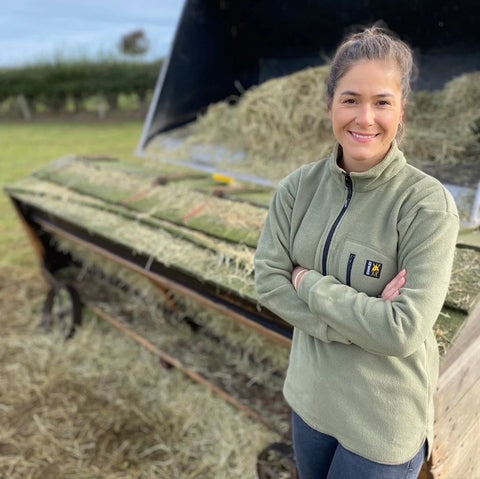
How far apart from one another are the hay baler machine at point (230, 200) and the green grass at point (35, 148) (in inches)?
69.7

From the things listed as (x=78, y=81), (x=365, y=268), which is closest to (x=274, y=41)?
(x=365, y=268)

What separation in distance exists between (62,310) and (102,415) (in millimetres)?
1201

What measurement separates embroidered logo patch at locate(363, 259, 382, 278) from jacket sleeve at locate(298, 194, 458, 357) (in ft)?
0.17

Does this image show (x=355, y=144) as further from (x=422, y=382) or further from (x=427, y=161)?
(x=427, y=161)

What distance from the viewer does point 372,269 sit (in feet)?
4.01

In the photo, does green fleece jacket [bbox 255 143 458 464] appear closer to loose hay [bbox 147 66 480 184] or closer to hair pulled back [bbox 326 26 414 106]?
hair pulled back [bbox 326 26 414 106]

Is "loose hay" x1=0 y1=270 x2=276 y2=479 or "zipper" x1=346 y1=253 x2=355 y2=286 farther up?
"zipper" x1=346 y1=253 x2=355 y2=286

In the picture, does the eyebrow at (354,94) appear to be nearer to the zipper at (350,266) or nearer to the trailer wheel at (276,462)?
the zipper at (350,266)

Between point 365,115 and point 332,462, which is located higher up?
point 365,115

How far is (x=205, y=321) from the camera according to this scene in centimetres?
334

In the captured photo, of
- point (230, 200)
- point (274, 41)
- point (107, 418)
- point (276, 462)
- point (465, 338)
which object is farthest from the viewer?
point (274, 41)

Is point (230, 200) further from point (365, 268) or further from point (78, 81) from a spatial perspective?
point (78, 81)

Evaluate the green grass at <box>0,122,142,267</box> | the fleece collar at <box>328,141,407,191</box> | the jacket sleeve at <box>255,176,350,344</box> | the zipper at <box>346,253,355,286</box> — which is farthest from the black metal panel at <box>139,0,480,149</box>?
the zipper at <box>346,253,355,286</box>

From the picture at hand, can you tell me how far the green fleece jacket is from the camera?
1.13 m
